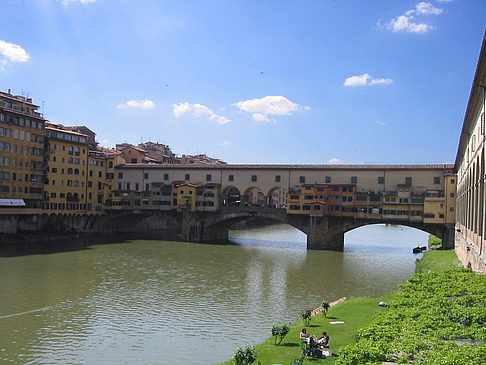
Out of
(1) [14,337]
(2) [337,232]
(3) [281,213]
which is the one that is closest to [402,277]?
(2) [337,232]

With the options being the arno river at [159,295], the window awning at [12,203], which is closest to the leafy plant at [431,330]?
the arno river at [159,295]

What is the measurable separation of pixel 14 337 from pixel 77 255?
24189 mm

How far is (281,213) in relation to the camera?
5488 cm

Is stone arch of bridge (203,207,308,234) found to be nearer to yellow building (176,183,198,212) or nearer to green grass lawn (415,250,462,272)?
yellow building (176,183,198,212)

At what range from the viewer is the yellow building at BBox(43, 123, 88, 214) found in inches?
2140

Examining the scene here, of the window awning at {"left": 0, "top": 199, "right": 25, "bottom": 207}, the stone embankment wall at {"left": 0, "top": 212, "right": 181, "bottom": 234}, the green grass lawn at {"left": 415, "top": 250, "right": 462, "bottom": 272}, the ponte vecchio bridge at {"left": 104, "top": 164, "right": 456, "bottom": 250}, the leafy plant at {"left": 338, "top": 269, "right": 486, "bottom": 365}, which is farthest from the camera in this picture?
the stone embankment wall at {"left": 0, "top": 212, "right": 181, "bottom": 234}

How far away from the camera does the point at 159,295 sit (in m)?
27.1

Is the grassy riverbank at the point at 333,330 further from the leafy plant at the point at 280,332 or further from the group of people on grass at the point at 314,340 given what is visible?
the group of people on grass at the point at 314,340

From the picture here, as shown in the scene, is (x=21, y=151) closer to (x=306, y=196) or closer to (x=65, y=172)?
(x=65, y=172)

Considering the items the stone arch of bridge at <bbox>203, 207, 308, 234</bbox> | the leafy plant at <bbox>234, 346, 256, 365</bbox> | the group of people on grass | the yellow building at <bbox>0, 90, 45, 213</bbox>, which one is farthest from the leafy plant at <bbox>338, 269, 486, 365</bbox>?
the yellow building at <bbox>0, 90, 45, 213</bbox>

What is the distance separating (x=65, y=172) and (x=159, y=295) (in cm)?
3493

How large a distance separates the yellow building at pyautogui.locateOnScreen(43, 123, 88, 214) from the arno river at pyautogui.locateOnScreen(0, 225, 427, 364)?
352 inches

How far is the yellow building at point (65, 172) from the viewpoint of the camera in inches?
2140

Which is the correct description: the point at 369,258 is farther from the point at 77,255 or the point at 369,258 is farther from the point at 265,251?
the point at 77,255
